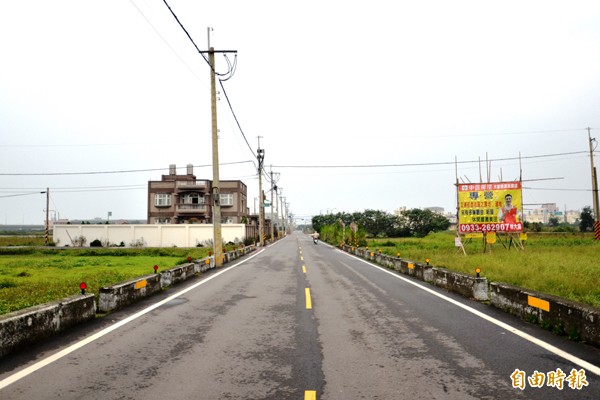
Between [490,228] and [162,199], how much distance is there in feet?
166

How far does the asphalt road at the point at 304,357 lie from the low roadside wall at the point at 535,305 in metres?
0.27

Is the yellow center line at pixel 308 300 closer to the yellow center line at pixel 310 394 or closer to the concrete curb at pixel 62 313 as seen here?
the concrete curb at pixel 62 313

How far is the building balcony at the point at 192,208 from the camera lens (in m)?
61.1

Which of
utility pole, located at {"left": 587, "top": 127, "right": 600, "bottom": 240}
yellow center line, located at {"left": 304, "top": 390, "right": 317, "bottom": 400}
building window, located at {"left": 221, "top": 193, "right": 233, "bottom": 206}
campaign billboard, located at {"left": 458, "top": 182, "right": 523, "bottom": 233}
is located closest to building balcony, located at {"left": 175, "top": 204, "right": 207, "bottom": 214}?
building window, located at {"left": 221, "top": 193, "right": 233, "bottom": 206}

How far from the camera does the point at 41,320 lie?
236 inches

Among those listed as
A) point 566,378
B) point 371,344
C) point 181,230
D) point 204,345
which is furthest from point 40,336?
point 181,230

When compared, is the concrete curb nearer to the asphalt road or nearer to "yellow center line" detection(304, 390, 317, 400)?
the asphalt road

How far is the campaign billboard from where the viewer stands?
23812 mm

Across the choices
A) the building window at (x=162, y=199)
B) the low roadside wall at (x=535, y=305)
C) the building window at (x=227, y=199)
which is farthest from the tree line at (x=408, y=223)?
the low roadside wall at (x=535, y=305)

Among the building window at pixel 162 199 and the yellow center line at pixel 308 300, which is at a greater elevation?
the building window at pixel 162 199

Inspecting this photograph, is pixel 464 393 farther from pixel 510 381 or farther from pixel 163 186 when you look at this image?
pixel 163 186

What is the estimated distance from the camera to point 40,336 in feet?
19.5

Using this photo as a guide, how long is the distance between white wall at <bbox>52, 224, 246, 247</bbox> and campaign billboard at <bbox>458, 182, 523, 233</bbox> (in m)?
29.8

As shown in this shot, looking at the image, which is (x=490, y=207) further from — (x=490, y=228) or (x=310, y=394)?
(x=310, y=394)
